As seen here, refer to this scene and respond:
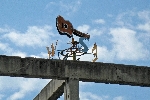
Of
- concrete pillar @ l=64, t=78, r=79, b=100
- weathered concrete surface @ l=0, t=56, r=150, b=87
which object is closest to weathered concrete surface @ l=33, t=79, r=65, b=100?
concrete pillar @ l=64, t=78, r=79, b=100

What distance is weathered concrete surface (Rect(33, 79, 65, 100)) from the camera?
42.6 metres

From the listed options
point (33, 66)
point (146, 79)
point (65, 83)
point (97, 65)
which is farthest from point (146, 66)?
point (33, 66)

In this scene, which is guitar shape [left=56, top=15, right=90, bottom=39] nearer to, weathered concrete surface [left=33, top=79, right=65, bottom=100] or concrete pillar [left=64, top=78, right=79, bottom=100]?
weathered concrete surface [left=33, top=79, right=65, bottom=100]

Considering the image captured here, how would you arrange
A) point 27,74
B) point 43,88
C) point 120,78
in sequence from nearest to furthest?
1. point 27,74
2. point 120,78
3. point 43,88

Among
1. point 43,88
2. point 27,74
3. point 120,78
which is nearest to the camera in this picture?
point 27,74

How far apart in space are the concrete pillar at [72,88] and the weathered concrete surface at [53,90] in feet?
5.31

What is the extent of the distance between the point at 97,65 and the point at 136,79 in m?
3.98

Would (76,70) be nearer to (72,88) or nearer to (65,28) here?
(72,88)

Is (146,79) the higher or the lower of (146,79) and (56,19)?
the lower

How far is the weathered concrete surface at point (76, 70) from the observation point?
127ft

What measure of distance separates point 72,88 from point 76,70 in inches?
63.6

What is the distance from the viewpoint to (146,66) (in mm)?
42375

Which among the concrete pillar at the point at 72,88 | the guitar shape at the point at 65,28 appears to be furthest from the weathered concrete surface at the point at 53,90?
the guitar shape at the point at 65,28

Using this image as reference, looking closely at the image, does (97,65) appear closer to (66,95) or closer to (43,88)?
(66,95)
